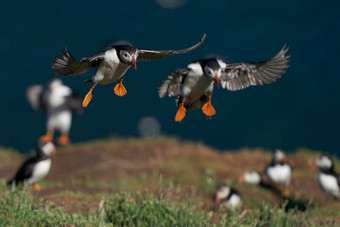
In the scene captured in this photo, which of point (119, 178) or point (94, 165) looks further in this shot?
point (94, 165)

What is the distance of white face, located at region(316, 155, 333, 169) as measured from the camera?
499 inches

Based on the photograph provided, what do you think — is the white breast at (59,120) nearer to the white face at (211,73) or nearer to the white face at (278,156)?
the white face at (278,156)

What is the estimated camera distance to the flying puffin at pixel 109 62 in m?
3.98

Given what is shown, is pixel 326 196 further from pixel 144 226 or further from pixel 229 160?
pixel 144 226

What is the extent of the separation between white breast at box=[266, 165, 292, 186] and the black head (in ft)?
32.7

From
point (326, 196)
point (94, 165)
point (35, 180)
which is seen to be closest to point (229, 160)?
point (326, 196)

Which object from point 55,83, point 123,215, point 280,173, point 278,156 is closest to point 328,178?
point 280,173

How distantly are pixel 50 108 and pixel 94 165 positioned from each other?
4564 millimetres

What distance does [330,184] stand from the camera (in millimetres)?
12148

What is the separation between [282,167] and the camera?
13469 millimetres

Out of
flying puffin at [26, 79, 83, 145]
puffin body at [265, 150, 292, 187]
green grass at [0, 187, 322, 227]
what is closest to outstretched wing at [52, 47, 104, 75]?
green grass at [0, 187, 322, 227]

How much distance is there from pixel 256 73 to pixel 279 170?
27.1ft

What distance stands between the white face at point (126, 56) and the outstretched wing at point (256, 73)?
166cm

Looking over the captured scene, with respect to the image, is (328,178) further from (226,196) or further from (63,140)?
(63,140)
